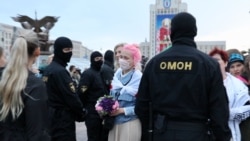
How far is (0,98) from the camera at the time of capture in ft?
10.3

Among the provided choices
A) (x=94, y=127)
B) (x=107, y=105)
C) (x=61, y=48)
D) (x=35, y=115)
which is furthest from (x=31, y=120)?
(x=94, y=127)

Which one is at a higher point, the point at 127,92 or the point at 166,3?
the point at 166,3

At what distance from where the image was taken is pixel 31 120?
298 centimetres

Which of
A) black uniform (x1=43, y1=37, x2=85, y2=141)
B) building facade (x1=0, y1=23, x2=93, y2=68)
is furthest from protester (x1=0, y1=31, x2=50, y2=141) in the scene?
black uniform (x1=43, y1=37, x2=85, y2=141)

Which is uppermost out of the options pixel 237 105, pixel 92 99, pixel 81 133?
pixel 237 105

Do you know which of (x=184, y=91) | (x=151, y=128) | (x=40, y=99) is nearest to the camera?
(x=40, y=99)

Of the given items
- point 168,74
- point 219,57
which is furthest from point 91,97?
point 168,74

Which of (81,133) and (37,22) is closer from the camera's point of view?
(81,133)

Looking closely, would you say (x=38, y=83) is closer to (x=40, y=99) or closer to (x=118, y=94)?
(x=40, y=99)

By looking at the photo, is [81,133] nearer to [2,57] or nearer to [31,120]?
[2,57]

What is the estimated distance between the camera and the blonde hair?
9.84 ft

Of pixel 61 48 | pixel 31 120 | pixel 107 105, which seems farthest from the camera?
pixel 61 48

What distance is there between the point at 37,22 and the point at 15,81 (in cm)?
2621

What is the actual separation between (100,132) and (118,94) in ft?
5.77
